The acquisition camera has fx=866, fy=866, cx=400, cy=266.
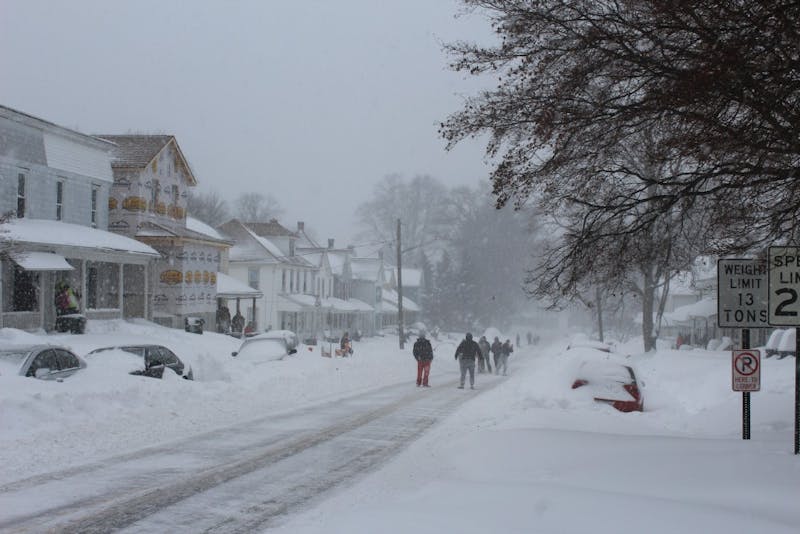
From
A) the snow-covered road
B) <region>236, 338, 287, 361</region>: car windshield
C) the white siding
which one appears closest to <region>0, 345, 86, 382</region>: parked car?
the snow-covered road

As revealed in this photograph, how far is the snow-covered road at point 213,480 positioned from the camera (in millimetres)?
8672

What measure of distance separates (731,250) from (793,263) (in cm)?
213

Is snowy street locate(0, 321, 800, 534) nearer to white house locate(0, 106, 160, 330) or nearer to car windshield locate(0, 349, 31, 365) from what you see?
car windshield locate(0, 349, 31, 365)

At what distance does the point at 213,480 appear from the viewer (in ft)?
35.3

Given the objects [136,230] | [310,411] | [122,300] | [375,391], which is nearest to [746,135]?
[310,411]

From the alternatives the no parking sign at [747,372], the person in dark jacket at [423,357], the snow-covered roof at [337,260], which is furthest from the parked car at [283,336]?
the snow-covered roof at [337,260]

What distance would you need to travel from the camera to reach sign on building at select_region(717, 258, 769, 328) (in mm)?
11500

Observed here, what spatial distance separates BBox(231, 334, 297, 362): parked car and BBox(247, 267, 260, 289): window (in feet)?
92.4

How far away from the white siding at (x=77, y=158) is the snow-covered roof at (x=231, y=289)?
11908mm

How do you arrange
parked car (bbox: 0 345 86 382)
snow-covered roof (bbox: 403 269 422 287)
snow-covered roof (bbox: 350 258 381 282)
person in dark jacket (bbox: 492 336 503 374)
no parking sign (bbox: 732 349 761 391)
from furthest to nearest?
snow-covered roof (bbox: 403 269 422 287), snow-covered roof (bbox: 350 258 381 282), person in dark jacket (bbox: 492 336 503 374), parked car (bbox: 0 345 86 382), no parking sign (bbox: 732 349 761 391)

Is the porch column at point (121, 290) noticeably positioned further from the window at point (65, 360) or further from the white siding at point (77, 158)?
the window at point (65, 360)

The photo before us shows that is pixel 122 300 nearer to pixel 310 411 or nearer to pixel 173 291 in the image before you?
pixel 173 291

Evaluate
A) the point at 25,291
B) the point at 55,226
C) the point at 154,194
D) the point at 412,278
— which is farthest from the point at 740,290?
the point at 412,278

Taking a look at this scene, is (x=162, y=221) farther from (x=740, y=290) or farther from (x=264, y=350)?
(x=740, y=290)
